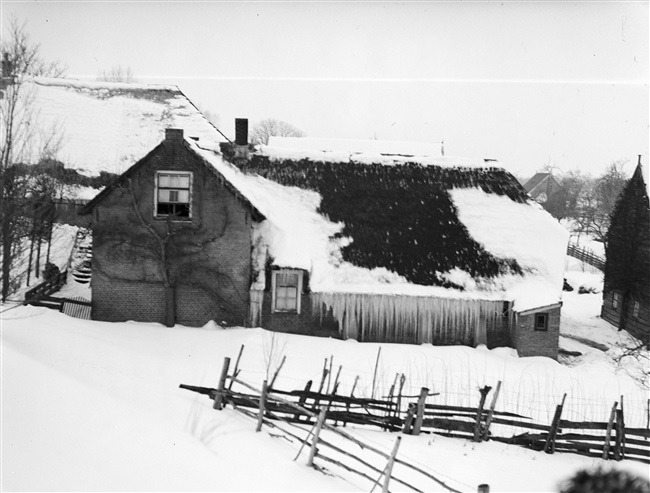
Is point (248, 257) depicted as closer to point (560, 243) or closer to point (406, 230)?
point (406, 230)

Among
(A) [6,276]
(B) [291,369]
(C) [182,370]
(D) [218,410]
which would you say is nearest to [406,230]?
(B) [291,369]

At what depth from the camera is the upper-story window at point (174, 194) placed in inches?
753

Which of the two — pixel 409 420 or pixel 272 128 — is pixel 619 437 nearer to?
pixel 409 420

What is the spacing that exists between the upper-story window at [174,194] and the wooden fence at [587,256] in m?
36.2

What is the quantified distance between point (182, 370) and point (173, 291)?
5.05m

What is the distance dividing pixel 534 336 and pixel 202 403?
12280 millimetres

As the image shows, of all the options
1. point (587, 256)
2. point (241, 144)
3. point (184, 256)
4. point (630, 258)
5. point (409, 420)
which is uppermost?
point (241, 144)

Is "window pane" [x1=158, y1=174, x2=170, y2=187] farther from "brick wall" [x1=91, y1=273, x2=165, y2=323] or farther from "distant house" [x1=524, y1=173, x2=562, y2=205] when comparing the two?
"distant house" [x1=524, y1=173, x2=562, y2=205]

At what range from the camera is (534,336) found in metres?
19.5

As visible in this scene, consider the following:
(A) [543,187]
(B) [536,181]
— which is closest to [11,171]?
(A) [543,187]

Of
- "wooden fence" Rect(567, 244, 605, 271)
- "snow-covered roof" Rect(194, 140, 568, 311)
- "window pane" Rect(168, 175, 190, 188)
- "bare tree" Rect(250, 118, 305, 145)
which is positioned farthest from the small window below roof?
"bare tree" Rect(250, 118, 305, 145)

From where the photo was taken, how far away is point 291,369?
654 inches

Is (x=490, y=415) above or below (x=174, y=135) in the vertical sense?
below

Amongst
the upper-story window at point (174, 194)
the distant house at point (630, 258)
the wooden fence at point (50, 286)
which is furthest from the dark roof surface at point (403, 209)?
the distant house at point (630, 258)
